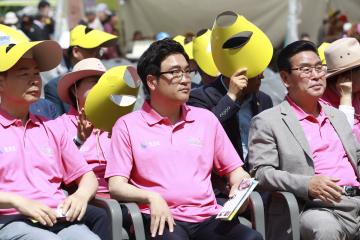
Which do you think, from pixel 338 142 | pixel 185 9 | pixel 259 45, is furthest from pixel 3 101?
pixel 185 9

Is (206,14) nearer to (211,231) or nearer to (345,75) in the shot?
(345,75)

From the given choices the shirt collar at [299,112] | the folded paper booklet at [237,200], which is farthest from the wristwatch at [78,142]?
the shirt collar at [299,112]

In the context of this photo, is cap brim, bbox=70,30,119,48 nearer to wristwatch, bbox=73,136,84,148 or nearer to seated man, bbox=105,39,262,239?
wristwatch, bbox=73,136,84,148

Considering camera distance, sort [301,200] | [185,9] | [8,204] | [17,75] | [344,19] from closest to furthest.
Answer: [8,204] < [17,75] < [301,200] < [185,9] < [344,19]

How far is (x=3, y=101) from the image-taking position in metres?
5.18

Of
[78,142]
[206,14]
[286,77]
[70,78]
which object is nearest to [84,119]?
[78,142]

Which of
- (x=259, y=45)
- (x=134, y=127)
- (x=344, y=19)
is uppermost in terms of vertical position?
(x=259, y=45)

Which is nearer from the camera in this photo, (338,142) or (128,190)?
(128,190)

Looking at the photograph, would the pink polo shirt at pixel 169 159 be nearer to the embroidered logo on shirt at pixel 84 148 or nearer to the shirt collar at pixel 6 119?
the shirt collar at pixel 6 119

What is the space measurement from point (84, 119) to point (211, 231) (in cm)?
129

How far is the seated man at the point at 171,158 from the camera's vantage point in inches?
198

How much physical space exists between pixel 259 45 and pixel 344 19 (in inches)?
444

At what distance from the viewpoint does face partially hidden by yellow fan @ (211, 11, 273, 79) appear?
5801 millimetres

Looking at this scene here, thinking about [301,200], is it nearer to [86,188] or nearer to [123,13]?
[86,188]
